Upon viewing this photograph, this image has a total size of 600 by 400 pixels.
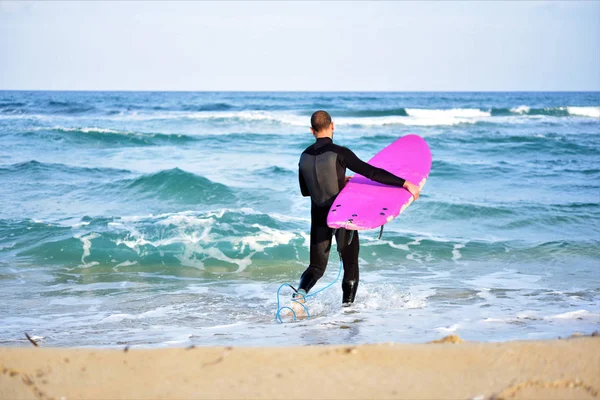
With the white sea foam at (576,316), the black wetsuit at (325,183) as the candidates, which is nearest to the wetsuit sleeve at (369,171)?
the black wetsuit at (325,183)

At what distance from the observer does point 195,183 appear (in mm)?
11547

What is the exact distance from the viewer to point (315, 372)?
269 centimetres

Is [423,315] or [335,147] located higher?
[335,147]

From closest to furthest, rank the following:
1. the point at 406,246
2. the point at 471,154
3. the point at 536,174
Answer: the point at 406,246, the point at 536,174, the point at 471,154

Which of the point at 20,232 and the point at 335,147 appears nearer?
the point at 335,147

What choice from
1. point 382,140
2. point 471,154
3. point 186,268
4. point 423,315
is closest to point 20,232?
point 186,268

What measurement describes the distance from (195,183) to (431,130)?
15.6 meters

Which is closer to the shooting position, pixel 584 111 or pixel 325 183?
pixel 325 183

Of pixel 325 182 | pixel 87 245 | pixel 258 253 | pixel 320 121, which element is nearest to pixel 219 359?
pixel 325 182

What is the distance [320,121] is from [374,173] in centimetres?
54

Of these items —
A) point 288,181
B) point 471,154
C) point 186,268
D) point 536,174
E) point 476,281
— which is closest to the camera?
point 476,281

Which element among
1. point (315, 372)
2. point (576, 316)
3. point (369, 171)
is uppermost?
point (369, 171)

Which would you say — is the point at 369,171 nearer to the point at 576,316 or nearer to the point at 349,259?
the point at 349,259

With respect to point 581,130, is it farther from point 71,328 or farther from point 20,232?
point 71,328
